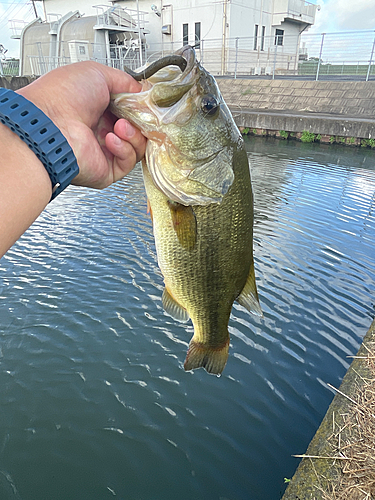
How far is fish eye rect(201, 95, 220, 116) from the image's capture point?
68.8 inches

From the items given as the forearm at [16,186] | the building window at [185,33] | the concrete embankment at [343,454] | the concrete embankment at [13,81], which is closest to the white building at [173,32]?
the building window at [185,33]

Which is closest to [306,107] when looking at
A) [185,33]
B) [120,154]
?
[185,33]

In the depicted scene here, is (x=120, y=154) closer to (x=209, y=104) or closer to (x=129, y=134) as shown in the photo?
(x=129, y=134)

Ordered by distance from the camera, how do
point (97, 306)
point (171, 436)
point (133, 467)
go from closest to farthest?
point (133, 467)
point (171, 436)
point (97, 306)

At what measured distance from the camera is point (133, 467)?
3.20 metres

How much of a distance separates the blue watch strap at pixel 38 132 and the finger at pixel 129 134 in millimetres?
396

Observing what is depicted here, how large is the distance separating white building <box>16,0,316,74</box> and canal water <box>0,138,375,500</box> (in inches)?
927

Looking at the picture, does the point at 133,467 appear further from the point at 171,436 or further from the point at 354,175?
the point at 354,175

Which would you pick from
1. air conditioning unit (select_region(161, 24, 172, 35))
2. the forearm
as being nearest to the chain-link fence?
air conditioning unit (select_region(161, 24, 172, 35))

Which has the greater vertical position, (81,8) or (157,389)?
(81,8)

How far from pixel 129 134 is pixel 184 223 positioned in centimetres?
53

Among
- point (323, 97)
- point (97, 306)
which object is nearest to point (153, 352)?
point (97, 306)

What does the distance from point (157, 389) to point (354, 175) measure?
10.9 m

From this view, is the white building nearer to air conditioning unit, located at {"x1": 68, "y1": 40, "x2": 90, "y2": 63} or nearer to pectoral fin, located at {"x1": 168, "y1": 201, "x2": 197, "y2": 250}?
air conditioning unit, located at {"x1": 68, "y1": 40, "x2": 90, "y2": 63}
